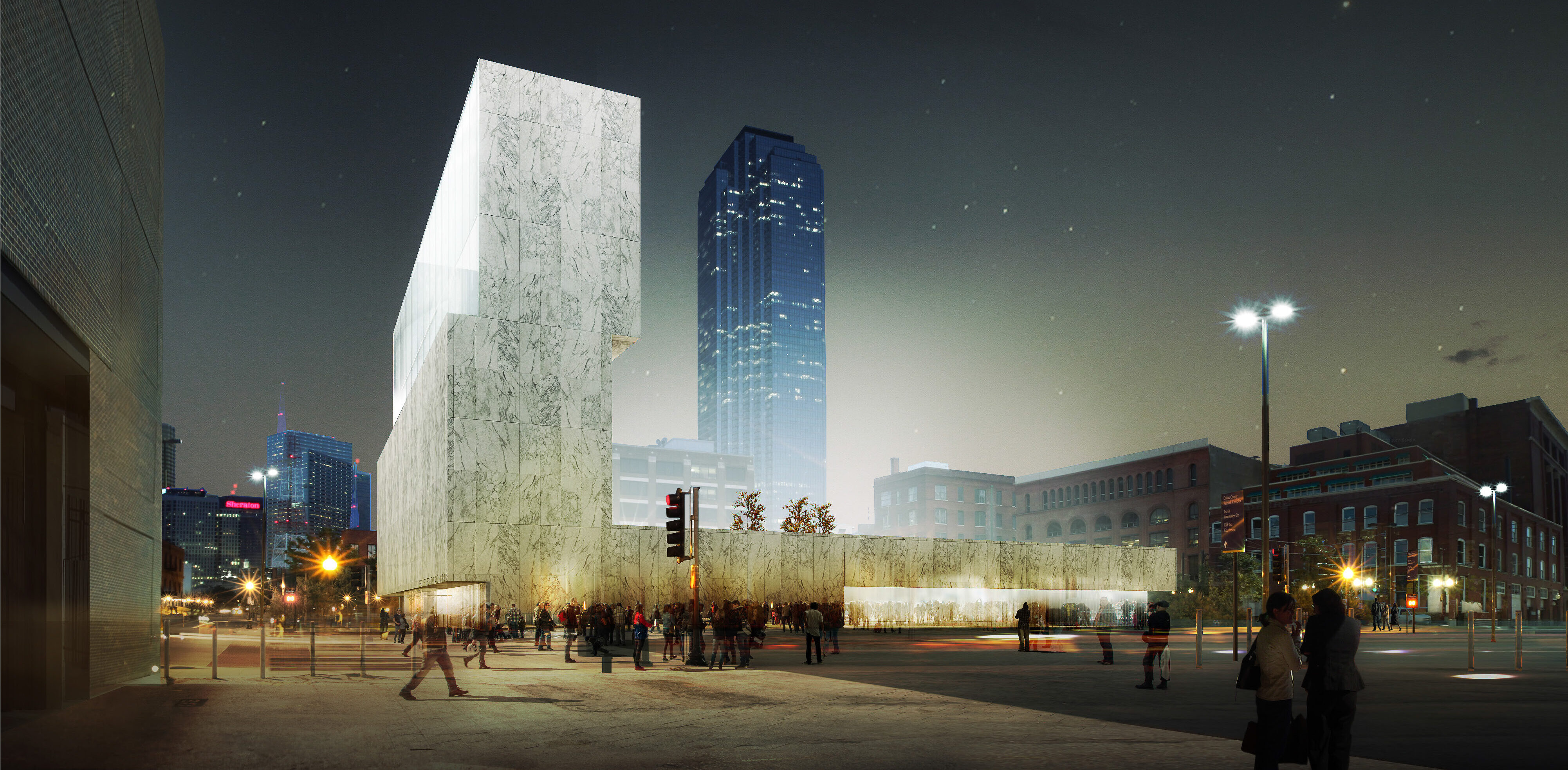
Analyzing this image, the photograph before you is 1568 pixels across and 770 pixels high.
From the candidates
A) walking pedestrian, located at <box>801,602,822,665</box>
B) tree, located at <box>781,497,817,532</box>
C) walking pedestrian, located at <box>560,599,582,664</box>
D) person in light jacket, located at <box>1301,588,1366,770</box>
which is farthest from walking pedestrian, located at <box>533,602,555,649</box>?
tree, located at <box>781,497,817,532</box>

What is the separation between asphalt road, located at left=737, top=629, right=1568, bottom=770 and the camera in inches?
458

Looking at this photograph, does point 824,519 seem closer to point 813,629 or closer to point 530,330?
point 530,330

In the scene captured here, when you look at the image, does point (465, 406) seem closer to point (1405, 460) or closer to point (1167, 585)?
point (1167, 585)

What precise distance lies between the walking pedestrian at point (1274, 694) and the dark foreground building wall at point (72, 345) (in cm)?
1211

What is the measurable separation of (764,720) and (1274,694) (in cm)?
718

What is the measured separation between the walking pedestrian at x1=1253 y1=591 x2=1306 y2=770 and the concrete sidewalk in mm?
1565

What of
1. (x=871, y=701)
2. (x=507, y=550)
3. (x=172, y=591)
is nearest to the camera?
(x=871, y=701)

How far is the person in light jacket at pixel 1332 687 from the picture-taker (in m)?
8.49

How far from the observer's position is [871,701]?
53.5 ft

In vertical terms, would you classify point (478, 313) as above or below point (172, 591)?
above

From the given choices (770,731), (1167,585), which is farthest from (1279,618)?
(1167,585)

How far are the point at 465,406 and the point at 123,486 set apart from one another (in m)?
31.8

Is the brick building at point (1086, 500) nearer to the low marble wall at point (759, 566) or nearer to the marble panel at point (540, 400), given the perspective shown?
the low marble wall at point (759, 566)

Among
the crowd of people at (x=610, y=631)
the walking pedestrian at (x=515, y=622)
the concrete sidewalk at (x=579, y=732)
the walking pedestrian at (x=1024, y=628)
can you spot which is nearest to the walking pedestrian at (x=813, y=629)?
the crowd of people at (x=610, y=631)
